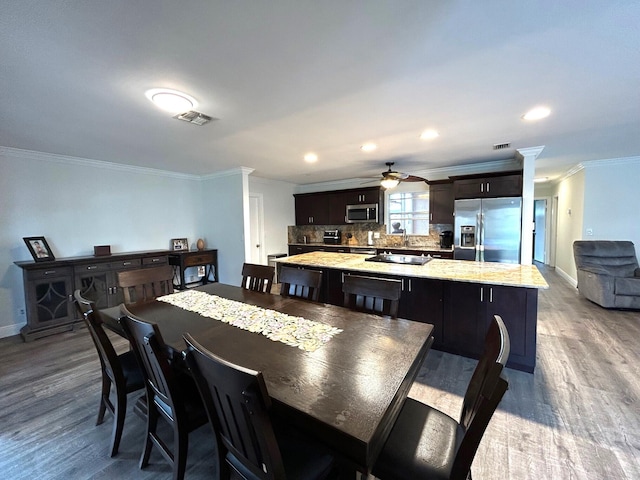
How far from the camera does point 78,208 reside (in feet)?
13.8

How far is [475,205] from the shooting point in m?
4.54

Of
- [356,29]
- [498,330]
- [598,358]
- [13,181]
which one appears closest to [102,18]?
[356,29]

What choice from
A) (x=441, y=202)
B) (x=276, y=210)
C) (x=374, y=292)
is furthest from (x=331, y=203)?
(x=374, y=292)

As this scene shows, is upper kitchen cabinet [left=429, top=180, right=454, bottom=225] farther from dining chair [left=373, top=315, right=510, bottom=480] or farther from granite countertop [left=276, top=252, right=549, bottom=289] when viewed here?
dining chair [left=373, top=315, right=510, bottom=480]

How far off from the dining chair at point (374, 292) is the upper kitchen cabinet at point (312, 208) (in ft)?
15.0

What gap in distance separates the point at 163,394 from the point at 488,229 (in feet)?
15.4

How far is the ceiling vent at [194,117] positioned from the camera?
2.46 metres

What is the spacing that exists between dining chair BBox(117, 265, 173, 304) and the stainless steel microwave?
4314mm

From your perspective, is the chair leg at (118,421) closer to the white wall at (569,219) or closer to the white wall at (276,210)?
the white wall at (276,210)

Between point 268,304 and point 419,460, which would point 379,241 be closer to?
point 268,304

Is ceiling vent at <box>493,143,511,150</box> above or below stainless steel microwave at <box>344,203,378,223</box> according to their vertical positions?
above

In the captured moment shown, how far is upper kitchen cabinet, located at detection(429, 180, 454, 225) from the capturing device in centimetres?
514

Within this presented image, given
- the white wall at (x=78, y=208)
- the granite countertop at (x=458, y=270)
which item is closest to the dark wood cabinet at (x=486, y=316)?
the granite countertop at (x=458, y=270)

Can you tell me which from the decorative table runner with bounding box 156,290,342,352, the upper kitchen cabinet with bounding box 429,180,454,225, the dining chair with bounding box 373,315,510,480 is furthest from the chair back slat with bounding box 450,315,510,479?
the upper kitchen cabinet with bounding box 429,180,454,225
